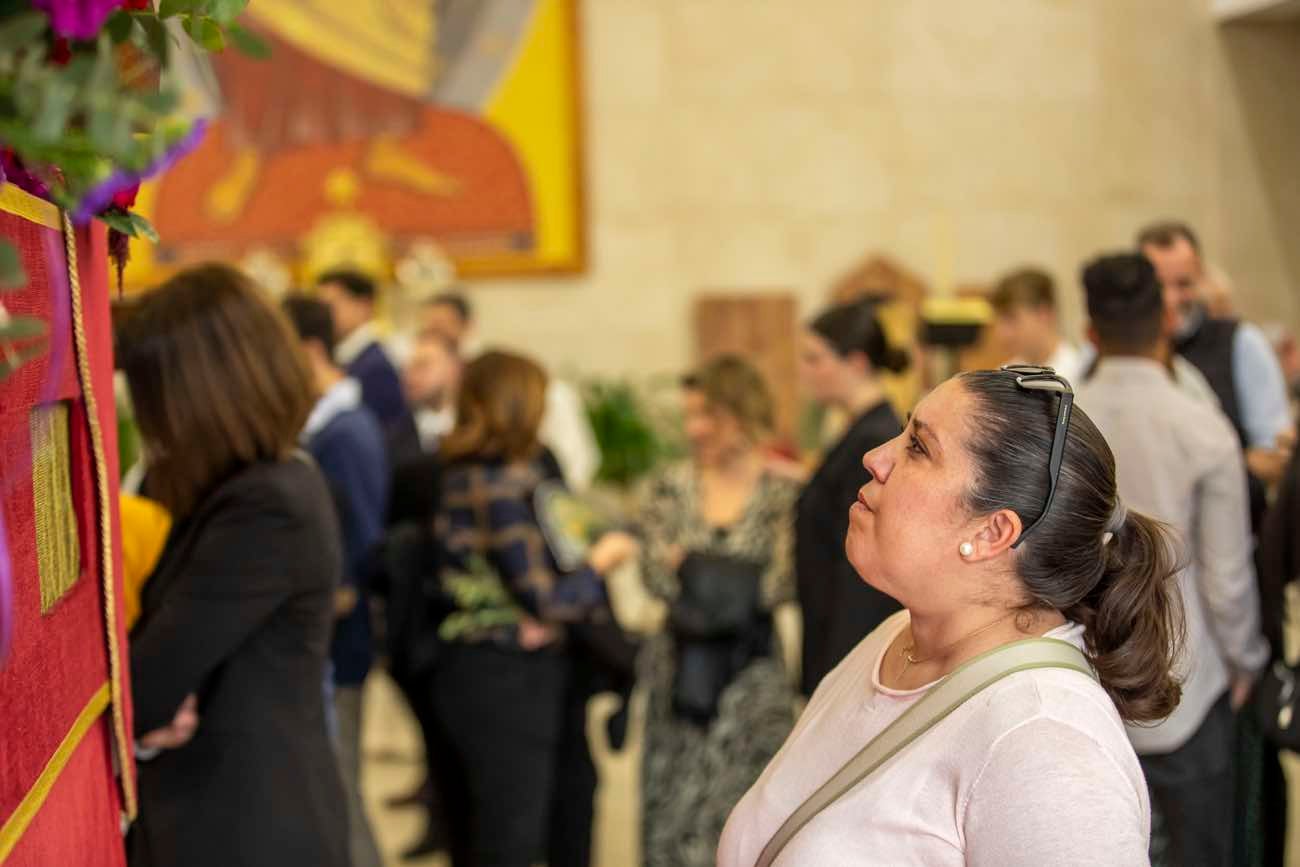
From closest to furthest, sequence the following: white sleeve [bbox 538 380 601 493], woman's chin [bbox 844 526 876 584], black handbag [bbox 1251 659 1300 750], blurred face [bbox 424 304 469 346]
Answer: woman's chin [bbox 844 526 876 584] < black handbag [bbox 1251 659 1300 750] < blurred face [bbox 424 304 469 346] < white sleeve [bbox 538 380 601 493]

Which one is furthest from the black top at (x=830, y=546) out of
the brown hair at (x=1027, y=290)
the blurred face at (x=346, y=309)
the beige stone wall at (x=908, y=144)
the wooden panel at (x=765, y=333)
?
the beige stone wall at (x=908, y=144)

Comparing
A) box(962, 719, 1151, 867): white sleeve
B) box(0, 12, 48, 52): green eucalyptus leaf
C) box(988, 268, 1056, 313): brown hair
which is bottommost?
box(962, 719, 1151, 867): white sleeve

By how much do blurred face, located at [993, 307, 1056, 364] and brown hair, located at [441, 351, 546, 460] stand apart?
66.5 inches

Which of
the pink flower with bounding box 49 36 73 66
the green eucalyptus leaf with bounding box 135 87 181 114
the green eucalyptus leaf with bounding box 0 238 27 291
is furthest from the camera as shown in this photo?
the pink flower with bounding box 49 36 73 66

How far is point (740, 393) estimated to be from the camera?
183 inches

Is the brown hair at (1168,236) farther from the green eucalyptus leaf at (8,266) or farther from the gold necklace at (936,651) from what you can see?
the green eucalyptus leaf at (8,266)

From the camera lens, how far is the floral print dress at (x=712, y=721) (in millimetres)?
4523

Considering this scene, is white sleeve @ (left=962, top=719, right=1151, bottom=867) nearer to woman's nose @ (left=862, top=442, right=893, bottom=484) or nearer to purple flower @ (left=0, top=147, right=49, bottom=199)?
woman's nose @ (left=862, top=442, right=893, bottom=484)

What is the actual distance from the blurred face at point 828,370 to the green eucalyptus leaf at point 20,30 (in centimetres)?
321

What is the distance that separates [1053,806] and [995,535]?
1.15 ft

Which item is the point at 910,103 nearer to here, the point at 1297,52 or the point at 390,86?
the point at 1297,52

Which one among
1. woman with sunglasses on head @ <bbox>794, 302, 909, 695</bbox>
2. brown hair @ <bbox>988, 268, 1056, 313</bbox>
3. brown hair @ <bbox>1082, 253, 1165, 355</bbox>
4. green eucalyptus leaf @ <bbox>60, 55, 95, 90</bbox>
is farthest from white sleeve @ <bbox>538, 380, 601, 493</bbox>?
green eucalyptus leaf @ <bbox>60, 55, 95, 90</bbox>

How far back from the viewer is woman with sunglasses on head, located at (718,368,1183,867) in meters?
1.60

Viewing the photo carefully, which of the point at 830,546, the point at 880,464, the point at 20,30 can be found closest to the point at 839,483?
the point at 830,546
